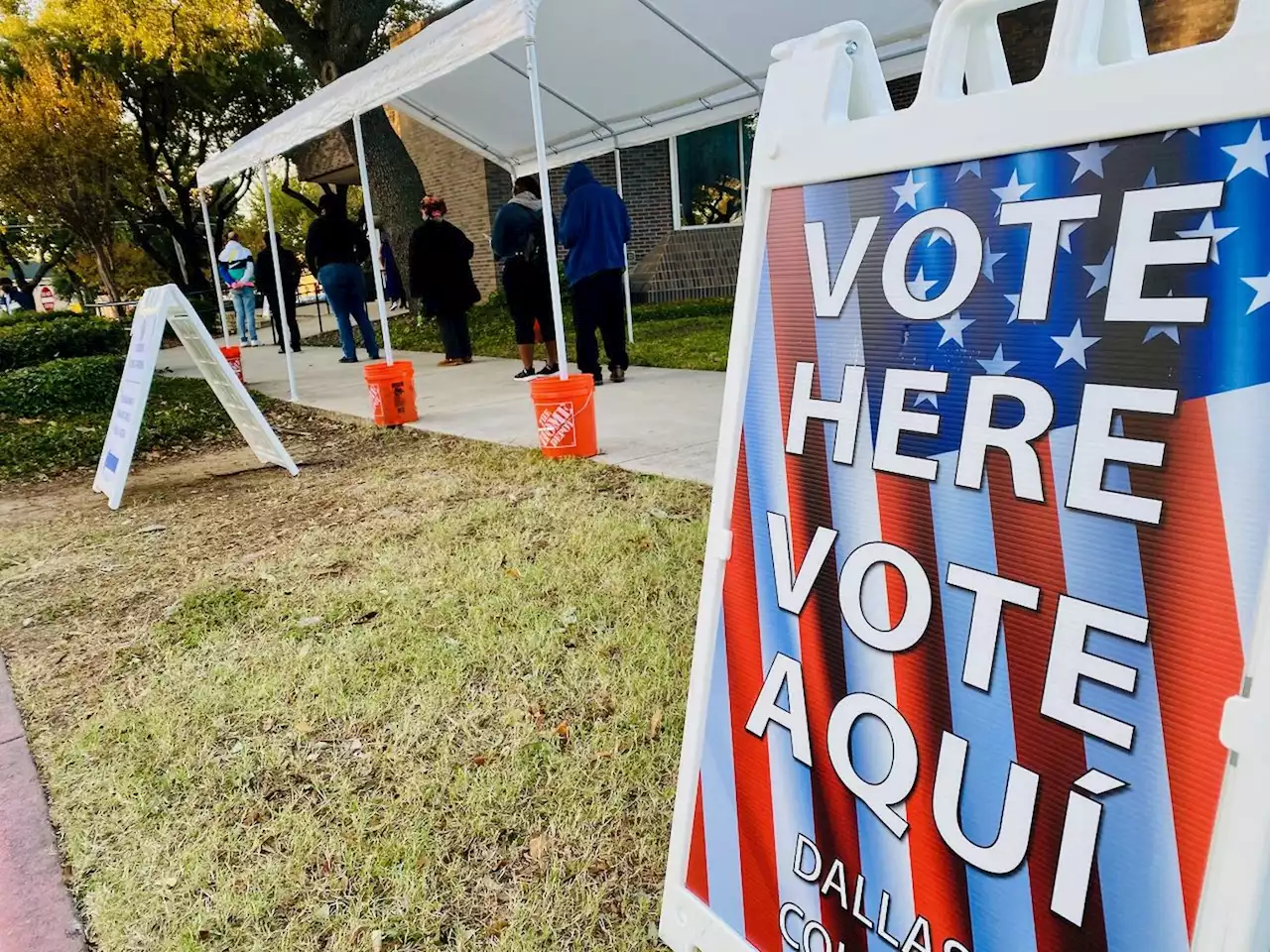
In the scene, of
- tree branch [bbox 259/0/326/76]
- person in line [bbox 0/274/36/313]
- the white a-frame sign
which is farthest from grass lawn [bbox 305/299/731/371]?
person in line [bbox 0/274/36/313]

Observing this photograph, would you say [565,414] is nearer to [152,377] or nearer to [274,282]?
[152,377]

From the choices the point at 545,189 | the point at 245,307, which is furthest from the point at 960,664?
the point at 245,307

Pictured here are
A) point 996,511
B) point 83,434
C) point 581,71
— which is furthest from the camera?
point 581,71

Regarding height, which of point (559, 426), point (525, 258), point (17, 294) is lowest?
point (559, 426)

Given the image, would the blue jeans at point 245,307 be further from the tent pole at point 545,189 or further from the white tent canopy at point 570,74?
the tent pole at point 545,189

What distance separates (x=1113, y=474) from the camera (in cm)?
100

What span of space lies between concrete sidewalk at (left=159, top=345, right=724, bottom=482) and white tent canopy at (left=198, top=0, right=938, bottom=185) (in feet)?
7.82

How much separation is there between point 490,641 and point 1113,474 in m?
2.38

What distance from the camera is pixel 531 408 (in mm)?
7602

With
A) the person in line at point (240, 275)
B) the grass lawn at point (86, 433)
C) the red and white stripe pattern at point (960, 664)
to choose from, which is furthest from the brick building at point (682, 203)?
the red and white stripe pattern at point (960, 664)

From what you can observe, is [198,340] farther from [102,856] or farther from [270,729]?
[102,856]

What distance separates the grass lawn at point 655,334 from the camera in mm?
9438

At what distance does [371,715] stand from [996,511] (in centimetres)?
211

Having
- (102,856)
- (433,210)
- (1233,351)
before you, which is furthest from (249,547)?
(433,210)
